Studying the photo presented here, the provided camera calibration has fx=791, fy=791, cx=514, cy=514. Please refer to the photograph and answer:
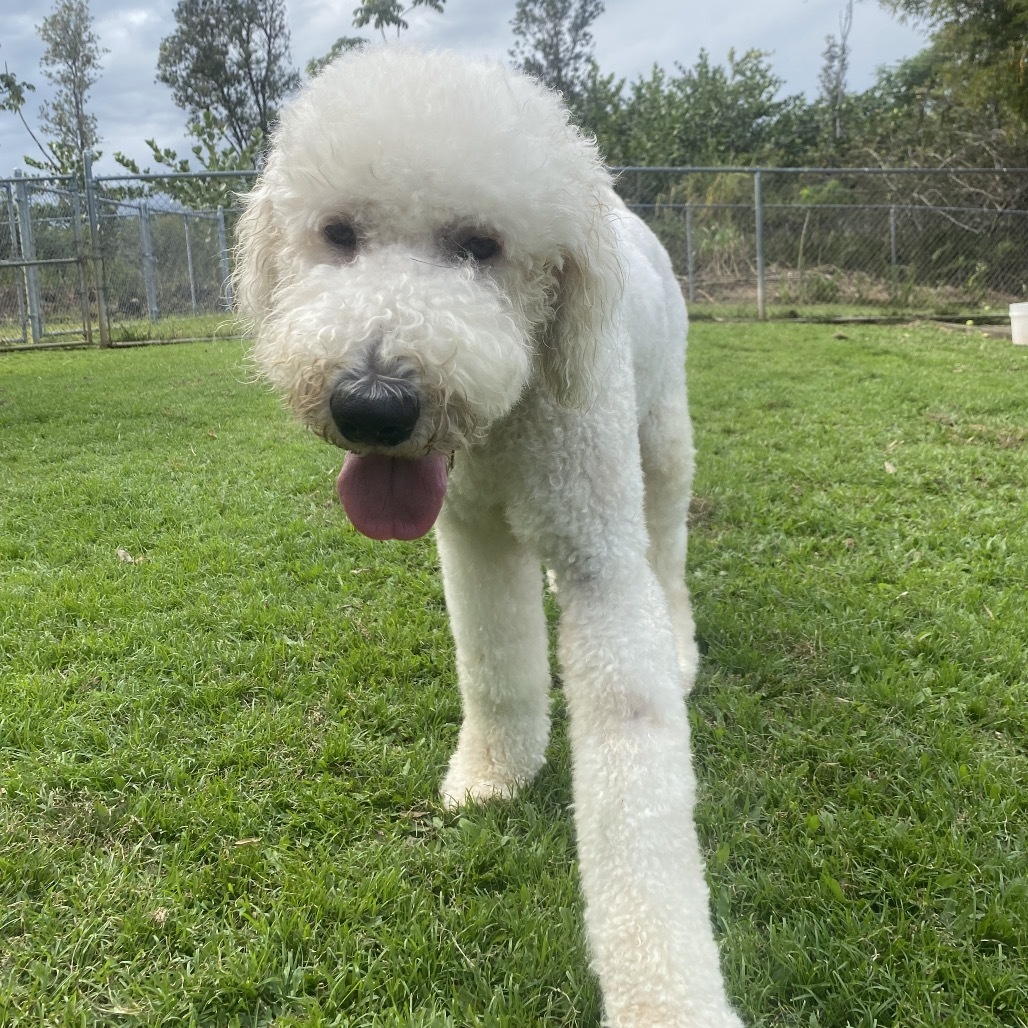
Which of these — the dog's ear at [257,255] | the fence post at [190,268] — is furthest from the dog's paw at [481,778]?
the fence post at [190,268]

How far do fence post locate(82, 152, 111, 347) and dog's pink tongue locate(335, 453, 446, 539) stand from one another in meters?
11.5

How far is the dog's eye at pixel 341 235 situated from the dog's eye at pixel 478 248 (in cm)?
21

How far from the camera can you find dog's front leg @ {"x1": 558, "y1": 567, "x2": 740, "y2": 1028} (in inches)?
53.4

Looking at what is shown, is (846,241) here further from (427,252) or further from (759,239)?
(427,252)

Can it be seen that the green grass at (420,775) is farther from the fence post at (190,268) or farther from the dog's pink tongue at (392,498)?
the fence post at (190,268)

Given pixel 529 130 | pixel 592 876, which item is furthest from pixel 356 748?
pixel 529 130

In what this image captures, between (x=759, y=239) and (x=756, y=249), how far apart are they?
44 centimetres

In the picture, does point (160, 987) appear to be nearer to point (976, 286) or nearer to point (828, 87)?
point (976, 286)

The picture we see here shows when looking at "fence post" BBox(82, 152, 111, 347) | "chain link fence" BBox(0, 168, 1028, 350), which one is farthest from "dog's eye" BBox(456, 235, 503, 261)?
"fence post" BBox(82, 152, 111, 347)

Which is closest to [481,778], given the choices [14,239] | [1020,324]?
[1020,324]

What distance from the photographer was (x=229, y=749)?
86.8 inches

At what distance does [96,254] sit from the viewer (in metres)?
11.1

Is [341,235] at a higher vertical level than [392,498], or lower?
higher

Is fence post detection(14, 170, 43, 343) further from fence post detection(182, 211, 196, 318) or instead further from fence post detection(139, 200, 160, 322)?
fence post detection(182, 211, 196, 318)
